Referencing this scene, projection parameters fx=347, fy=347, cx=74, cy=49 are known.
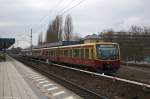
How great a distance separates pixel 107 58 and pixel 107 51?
610 millimetres

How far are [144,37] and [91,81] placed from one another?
131ft

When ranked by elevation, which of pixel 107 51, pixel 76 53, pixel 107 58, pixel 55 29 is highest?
pixel 55 29

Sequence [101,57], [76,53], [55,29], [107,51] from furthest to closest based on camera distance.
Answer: [55,29], [76,53], [107,51], [101,57]

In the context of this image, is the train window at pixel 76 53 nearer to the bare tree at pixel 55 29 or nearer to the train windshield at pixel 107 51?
the train windshield at pixel 107 51

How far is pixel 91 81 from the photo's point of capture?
72.8 feet

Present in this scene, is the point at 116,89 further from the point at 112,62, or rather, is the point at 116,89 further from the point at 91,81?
the point at 112,62

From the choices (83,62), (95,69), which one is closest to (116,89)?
(95,69)

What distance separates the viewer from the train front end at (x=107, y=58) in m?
27.5

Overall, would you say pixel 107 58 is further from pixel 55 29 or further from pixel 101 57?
pixel 55 29

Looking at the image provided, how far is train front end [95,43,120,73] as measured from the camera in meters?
27.5

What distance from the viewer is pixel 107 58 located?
27.9 m

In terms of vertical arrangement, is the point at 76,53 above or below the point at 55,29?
below

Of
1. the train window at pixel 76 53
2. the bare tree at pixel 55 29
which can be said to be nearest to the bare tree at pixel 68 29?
the bare tree at pixel 55 29

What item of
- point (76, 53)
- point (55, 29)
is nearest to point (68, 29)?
point (55, 29)
